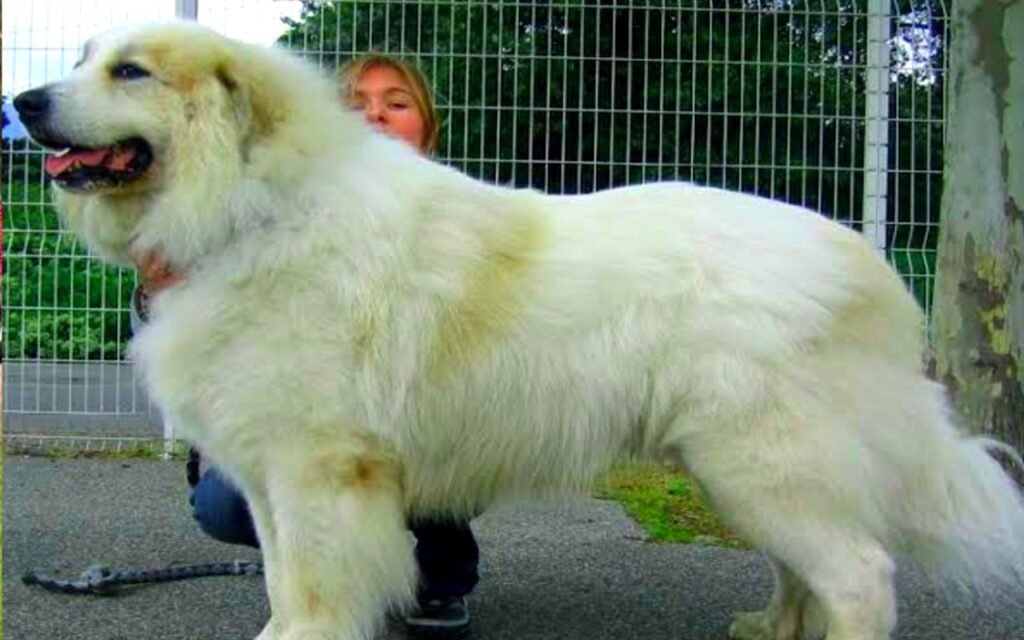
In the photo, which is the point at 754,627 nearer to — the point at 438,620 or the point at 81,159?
the point at 438,620

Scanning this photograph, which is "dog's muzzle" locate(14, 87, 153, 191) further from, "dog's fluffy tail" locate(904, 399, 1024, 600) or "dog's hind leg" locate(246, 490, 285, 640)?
"dog's fluffy tail" locate(904, 399, 1024, 600)

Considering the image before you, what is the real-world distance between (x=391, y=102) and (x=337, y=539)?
63.0 inches

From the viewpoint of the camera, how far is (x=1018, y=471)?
5.21m

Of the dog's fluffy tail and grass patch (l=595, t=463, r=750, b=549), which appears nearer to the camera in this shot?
the dog's fluffy tail

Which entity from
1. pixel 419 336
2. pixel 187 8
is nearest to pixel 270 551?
pixel 419 336

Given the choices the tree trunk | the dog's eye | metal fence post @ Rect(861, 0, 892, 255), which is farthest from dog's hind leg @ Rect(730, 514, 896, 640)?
metal fence post @ Rect(861, 0, 892, 255)

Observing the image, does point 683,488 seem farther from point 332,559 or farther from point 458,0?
point 332,559

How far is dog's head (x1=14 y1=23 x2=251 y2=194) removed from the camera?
3.25 m

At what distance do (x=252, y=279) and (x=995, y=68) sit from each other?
386 centimetres

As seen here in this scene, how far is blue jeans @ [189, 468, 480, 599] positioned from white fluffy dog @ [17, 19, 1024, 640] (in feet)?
2.04

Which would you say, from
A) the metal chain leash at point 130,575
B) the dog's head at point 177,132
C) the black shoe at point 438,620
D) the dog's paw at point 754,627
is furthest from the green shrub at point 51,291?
the dog's paw at point 754,627

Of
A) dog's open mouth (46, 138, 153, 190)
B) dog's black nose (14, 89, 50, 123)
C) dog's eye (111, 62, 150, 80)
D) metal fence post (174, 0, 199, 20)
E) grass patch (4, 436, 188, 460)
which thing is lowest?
grass patch (4, 436, 188, 460)

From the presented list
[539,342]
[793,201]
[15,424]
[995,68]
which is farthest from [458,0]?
[539,342]

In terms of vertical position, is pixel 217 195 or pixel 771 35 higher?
pixel 771 35
